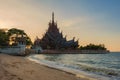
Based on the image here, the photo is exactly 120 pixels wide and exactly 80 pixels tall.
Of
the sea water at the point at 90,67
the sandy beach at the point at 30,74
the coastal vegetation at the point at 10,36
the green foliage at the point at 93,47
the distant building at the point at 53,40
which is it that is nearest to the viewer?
the sandy beach at the point at 30,74

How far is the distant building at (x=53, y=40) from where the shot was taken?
156875 mm

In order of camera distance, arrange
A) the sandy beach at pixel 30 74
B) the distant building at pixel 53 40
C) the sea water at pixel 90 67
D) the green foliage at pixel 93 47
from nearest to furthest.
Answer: the sandy beach at pixel 30 74
the sea water at pixel 90 67
the distant building at pixel 53 40
the green foliage at pixel 93 47

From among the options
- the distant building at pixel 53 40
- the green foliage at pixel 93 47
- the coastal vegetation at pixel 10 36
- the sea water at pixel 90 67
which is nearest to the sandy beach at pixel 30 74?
the sea water at pixel 90 67

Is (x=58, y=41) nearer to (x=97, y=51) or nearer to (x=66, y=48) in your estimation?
(x=66, y=48)

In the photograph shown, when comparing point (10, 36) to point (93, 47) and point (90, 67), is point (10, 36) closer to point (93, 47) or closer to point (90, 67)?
point (90, 67)

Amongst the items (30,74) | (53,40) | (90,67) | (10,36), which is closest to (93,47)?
(53,40)

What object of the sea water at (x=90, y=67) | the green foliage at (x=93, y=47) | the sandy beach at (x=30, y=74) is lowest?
the sea water at (x=90, y=67)

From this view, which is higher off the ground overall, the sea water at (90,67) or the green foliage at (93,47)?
the green foliage at (93,47)

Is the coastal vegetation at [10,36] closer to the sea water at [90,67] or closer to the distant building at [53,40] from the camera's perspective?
the sea water at [90,67]

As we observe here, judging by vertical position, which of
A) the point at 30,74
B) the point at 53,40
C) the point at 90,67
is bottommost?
the point at 90,67

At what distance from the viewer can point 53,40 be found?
157m

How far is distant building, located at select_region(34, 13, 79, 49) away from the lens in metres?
157

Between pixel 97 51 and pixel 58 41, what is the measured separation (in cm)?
3698

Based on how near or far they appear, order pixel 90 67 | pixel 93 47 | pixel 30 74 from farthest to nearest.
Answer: pixel 93 47 → pixel 90 67 → pixel 30 74
